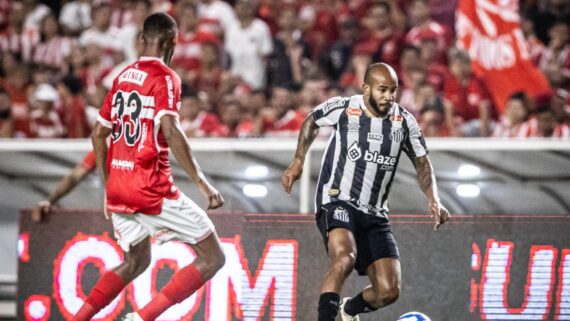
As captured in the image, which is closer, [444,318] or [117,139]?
[117,139]

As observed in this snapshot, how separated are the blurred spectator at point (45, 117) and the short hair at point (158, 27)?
231 inches

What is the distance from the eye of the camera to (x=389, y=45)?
12.7 metres

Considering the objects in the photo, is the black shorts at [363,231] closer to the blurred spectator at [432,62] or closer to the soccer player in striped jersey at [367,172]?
the soccer player in striped jersey at [367,172]

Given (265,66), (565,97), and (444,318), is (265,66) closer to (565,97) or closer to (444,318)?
(565,97)

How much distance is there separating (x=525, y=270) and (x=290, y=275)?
167cm

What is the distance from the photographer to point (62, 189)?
7832 millimetres

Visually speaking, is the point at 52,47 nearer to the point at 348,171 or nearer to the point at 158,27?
the point at 158,27

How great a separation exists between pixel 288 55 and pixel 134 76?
6.41 m

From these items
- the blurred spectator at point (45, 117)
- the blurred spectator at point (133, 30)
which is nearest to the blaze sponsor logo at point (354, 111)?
the blurred spectator at point (45, 117)

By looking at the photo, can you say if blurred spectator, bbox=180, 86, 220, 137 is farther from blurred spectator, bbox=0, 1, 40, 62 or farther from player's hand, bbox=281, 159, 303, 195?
player's hand, bbox=281, 159, 303, 195

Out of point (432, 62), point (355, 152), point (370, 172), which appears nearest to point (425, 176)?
point (370, 172)

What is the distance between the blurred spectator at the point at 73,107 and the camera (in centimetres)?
1254

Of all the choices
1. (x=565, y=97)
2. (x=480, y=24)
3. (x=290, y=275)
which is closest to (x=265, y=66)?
(x=480, y=24)

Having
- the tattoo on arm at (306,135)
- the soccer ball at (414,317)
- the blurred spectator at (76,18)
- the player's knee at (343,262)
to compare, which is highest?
the blurred spectator at (76,18)
